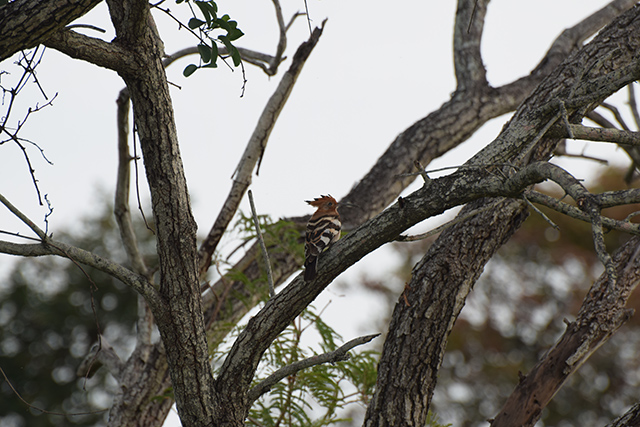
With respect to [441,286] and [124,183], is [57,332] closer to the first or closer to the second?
[124,183]

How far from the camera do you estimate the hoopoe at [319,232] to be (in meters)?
2.98

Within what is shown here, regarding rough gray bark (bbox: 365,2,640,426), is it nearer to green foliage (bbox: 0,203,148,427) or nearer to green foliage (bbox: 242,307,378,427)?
green foliage (bbox: 242,307,378,427)

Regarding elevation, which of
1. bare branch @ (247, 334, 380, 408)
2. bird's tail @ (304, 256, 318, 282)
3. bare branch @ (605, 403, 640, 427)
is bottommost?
bare branch @ (605, 403, 640, 427)

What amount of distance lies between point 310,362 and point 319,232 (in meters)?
0.87

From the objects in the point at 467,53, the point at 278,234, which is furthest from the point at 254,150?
the point at 467,53

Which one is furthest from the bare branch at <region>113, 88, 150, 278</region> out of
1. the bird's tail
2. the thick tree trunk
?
the bird's tail

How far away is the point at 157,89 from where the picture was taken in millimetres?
2836

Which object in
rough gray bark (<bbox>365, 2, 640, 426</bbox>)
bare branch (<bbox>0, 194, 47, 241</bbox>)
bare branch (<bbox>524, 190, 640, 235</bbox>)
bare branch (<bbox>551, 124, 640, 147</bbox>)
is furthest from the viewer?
rough gray bark (<bbox>365, 2, 640, 426</bbox>)

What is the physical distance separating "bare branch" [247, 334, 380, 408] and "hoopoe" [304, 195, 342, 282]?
0.35 metres

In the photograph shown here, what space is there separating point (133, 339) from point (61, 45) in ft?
27.5

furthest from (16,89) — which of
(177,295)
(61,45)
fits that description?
(177,295)

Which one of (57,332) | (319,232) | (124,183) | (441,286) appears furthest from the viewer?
(57,332)

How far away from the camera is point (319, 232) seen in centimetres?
358

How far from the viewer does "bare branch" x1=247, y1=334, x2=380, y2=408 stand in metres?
2.80
